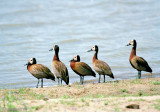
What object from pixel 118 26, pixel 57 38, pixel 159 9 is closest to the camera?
pixel 57 38

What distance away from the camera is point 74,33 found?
2673 centimetres

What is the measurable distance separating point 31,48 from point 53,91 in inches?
437

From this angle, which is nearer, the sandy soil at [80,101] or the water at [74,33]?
the sandy soil at [80,101]

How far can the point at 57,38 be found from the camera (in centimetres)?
2525

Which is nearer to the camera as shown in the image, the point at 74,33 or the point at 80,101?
the point at 80,101

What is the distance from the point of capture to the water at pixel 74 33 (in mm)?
19484

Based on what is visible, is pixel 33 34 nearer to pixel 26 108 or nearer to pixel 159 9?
pixel 159 9

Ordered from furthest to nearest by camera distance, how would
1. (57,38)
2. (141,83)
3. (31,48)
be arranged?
(57,38) < (31,48) < (141,83)

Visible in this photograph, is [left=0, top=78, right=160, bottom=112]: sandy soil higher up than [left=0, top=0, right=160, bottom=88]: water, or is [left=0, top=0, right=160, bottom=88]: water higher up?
[left=0, top=0, right=160, bottom=88]: water

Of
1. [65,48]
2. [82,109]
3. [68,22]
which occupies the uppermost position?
[68,22]

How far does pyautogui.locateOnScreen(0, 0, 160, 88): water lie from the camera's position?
19.5 metres

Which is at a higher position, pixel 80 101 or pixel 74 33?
pixel 74 33

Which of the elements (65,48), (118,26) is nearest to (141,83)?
(65,48)

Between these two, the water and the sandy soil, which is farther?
the water
